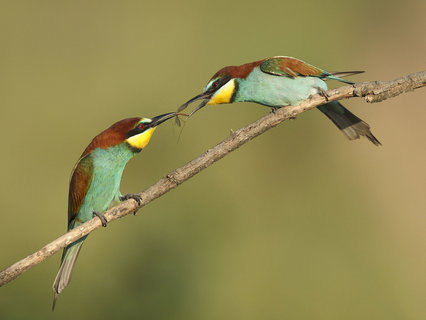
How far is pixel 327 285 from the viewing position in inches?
128

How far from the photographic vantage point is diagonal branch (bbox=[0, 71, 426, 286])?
59.1 inches

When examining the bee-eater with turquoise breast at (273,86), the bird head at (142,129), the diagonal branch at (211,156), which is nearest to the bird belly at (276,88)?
the bee-eater with turquoise breast at (273,86)

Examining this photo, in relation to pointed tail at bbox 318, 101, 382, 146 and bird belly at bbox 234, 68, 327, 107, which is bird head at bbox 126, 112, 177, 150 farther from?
pointed tail at bbox 318, 101, 382, 146

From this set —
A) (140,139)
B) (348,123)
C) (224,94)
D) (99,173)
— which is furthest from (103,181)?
(348,123)

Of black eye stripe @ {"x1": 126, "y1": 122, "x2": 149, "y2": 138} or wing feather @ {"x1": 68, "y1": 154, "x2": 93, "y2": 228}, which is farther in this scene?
wing feather @ {"x1": 68, "y1": 154, "x2": 93, "y2": 228}

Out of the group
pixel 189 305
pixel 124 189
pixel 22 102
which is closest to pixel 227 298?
pixel 189 305

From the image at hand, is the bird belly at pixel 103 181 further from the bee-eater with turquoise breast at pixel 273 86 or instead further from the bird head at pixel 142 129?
the bee-eater with turquoise breast at pixel 273 86

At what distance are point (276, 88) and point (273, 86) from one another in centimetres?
2

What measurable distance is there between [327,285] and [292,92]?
177cm

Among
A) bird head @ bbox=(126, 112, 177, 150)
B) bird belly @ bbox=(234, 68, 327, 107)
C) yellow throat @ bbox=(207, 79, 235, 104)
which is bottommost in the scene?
bird belly @ bbox=(234, 68, 327, 107)

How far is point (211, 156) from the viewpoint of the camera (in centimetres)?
155

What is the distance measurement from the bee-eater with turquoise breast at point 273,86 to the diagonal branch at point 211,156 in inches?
5.9

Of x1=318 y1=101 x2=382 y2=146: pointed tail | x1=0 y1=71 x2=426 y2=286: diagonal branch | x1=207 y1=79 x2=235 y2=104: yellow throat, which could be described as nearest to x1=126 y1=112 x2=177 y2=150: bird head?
x1=207 y1=79 x2=235 y2=104: yellow throat

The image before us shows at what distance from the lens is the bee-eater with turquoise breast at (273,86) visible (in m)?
1.82
